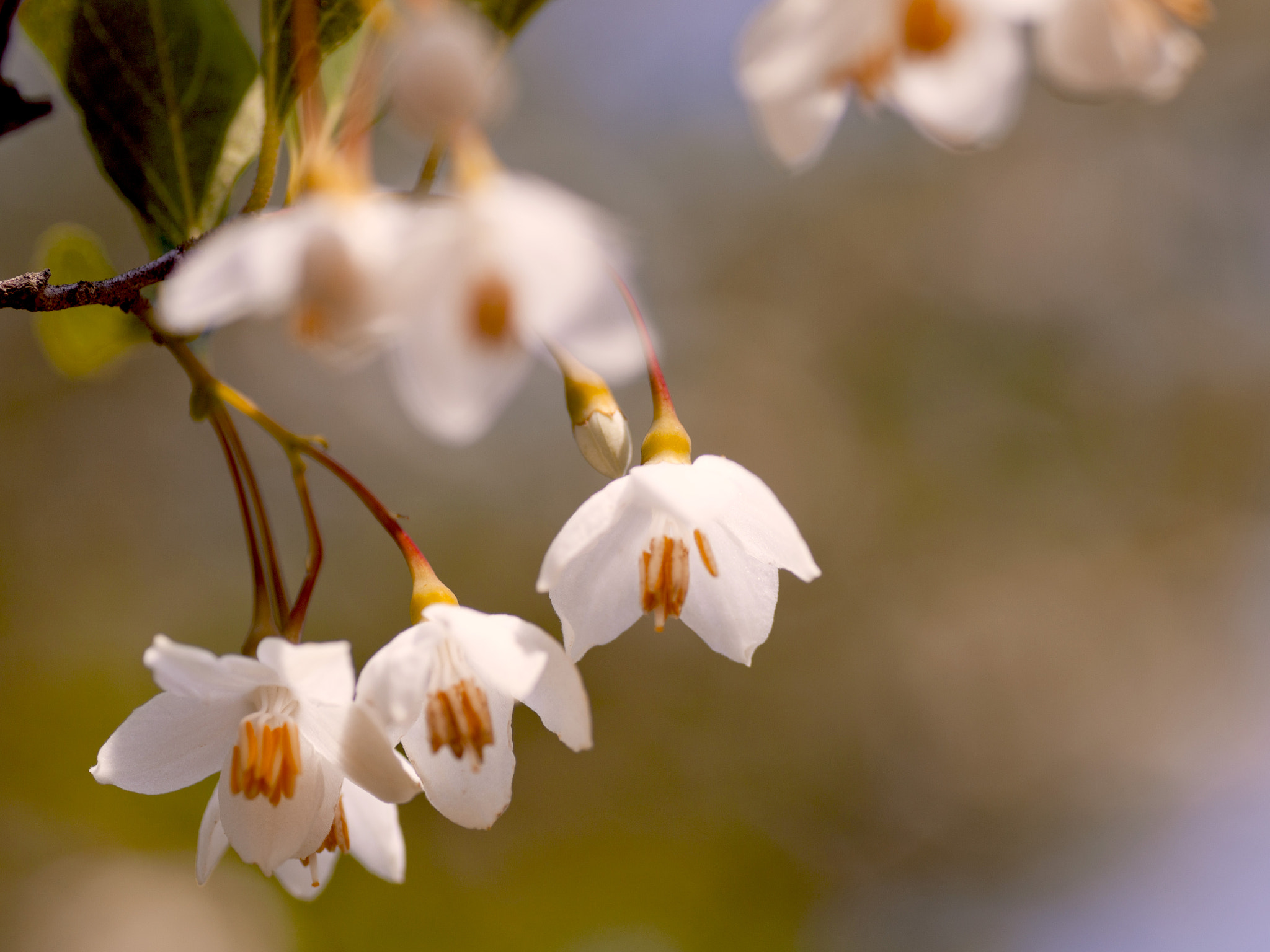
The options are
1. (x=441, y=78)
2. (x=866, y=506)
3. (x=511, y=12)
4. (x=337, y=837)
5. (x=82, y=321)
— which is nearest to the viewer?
(x=441, y=78)

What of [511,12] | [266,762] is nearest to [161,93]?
[511,12]

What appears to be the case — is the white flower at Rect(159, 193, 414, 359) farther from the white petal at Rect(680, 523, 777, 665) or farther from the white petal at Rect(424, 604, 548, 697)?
the white petal at Rect(680, 523, 777, 665)

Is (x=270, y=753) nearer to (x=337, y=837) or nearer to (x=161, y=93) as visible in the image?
(x=337, y=837)

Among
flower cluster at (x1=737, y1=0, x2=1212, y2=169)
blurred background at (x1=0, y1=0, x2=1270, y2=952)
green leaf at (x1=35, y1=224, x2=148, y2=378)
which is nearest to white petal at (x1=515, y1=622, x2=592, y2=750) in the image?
flower cluster at (x1=737, y1=0, x2=1212, y2=169)

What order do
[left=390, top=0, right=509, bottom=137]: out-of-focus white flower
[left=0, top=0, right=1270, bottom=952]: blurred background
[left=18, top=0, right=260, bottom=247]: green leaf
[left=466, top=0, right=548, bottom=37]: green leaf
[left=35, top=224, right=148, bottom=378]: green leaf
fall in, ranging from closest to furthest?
[left=390, top=0, right=509, bottom=137]: out-of-focus white flower
[left=466, top=0, right=548, bottom=37]: green leaf
[left=18, top=0, right=260, bottom=247]: green leaf
[left=35, top=224, right=148, bottom=378]: green leaf
[left=0, top=0, right=1270, bottom=952]: blurred background

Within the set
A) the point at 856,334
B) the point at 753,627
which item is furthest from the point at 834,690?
the point at 753,627

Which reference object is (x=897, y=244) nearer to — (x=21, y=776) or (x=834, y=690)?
(x=834, y=690)

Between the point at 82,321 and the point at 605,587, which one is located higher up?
the point at 82,321

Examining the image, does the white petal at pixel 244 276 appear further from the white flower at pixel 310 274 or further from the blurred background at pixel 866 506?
the blurred background at pixel 866 506
